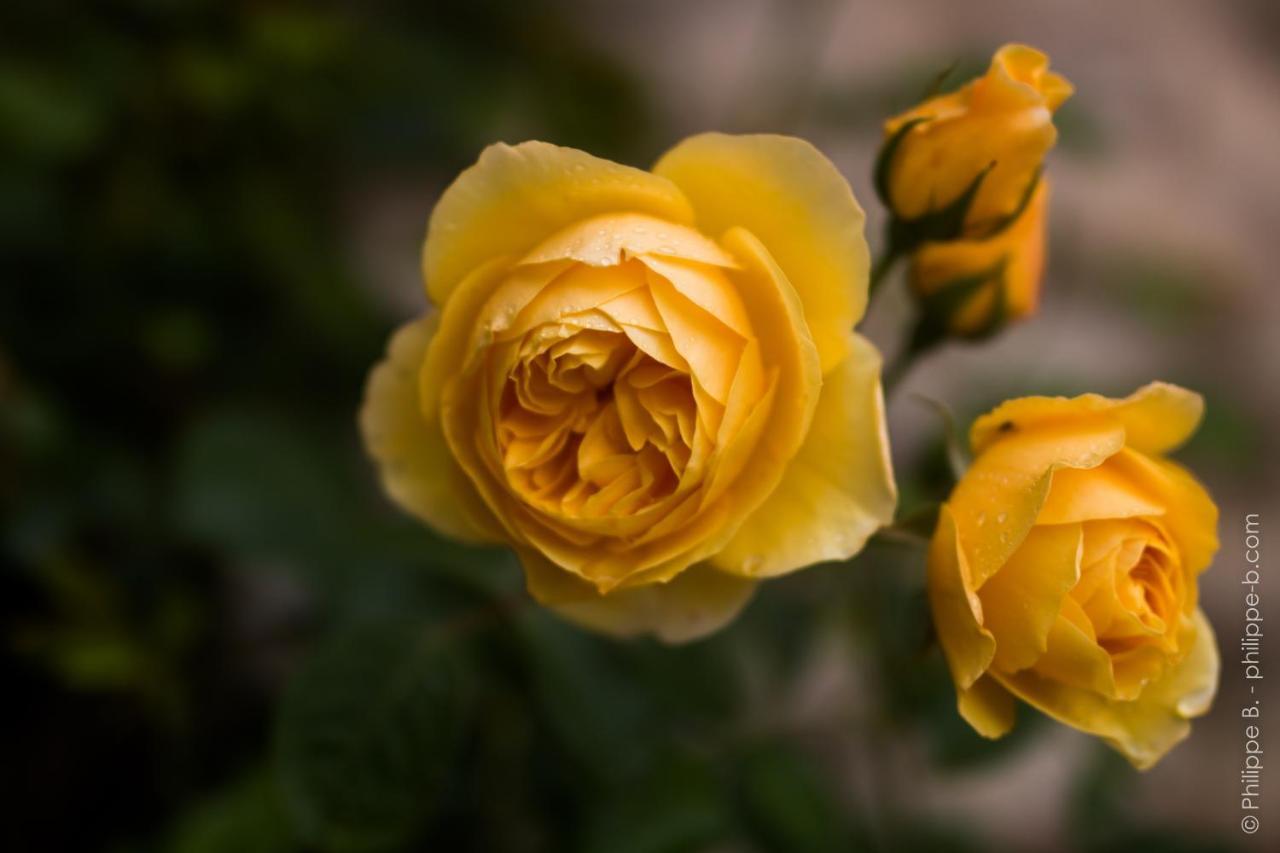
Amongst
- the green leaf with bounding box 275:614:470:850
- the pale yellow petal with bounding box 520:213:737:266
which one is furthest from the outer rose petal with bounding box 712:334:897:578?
the green leaf with bounding box 275:614:470:850

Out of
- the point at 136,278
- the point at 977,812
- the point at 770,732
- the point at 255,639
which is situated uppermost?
the point at 136,278

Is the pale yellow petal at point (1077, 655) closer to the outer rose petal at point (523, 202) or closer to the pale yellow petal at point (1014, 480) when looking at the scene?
the pale yellow petal at point (1014, 480)

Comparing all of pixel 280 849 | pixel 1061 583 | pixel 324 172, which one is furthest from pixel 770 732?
pixel 324 172

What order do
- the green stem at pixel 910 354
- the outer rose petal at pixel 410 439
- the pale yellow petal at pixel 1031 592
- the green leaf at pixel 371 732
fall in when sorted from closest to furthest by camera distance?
the pale yellow petal at pixel 1031 592
the outer rose petal at pixel 410 439
the green leaf at pixel 371 732
the green stem at pixel 910 354

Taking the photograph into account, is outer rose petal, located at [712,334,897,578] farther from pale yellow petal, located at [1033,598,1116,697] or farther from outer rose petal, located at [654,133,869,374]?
pale yellow petal, located at [1033,598,1116,697]

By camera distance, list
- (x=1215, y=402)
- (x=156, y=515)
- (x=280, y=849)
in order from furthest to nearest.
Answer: (x=1215, y=402), (x=156, y=515), (x=280, y=849)

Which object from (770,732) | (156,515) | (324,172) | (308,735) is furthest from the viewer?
(324,172)

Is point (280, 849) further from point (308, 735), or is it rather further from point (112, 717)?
point (112, 717)

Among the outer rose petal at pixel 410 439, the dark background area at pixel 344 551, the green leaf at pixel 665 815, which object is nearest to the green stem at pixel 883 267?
the dark background area at pixel 344 551
